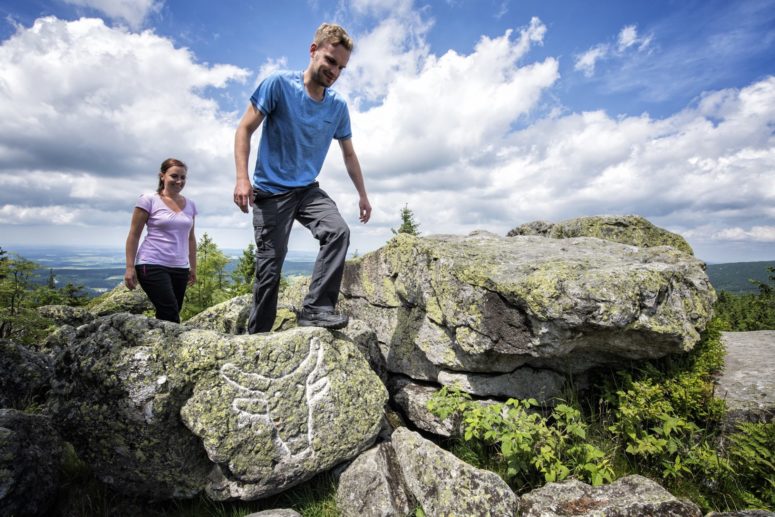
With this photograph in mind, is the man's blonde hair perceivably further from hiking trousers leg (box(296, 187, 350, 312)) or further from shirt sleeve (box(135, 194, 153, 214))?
shirt sleeve (box(135, 194, 153, 214))

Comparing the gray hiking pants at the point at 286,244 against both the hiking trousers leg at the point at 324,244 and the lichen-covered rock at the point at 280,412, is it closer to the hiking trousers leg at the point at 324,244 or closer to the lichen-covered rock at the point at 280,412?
the hiking trousers leg at the point at 324,244

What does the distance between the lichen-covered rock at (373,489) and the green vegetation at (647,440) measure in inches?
39.8

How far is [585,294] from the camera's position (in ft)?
16.3

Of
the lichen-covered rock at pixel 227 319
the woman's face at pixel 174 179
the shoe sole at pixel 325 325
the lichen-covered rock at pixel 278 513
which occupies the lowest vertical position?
the lichen-covered rock at pixel 278 513

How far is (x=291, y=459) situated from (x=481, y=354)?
9.60ft

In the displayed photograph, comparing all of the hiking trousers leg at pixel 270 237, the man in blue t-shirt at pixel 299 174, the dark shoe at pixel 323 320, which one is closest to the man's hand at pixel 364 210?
the man in blue t-shirt at pixel 299 174

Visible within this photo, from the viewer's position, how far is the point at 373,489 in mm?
4562

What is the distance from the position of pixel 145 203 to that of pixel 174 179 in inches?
Result: 23.7

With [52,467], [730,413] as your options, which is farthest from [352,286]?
[730,413]

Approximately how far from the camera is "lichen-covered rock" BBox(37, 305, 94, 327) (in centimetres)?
1064

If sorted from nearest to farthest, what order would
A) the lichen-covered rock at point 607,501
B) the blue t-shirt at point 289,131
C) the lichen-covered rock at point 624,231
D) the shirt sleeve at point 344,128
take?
the lichen-covered rock at point 607,501, the blue t-shirt at point 289,131, the shirt sleeve at point 344,128, the lichen-covered rock at point 624,231

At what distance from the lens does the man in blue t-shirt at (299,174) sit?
5.08m

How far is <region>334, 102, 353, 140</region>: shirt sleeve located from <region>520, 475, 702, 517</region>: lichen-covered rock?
5553mm

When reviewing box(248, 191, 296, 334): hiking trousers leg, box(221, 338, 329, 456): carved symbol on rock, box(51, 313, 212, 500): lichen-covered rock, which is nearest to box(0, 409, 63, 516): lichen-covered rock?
box(51, 313, 212, 500): lichen-covered rock
